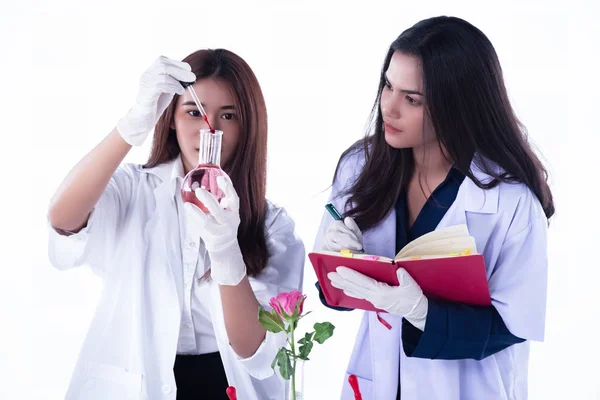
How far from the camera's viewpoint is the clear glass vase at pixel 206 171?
148 centimetres

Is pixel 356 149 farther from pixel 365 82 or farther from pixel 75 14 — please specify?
pixel 75 14

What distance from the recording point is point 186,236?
181 centimetres

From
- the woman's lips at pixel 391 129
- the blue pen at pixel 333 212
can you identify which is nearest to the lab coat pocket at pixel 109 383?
the blue pen at pixel 333 212

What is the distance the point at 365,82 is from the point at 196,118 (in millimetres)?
1194

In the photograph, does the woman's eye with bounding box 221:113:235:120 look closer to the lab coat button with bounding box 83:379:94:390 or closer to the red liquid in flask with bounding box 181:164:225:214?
the red liquid in flask with bounding box 181:164:225:214

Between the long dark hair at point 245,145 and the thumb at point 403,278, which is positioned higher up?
the long dark hair at point 245,145

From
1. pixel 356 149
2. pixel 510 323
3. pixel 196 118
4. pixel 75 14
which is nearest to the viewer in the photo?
pixel 510 323

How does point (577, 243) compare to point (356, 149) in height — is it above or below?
below

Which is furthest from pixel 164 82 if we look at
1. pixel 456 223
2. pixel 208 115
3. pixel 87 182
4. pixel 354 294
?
pixel 456 223

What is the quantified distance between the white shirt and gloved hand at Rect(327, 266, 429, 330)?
15.8 inches

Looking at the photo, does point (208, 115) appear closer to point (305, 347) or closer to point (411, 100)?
point (411, 100)

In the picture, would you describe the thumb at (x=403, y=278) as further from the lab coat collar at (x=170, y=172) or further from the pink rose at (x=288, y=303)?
the lab coat collar at (x=170, y=172)

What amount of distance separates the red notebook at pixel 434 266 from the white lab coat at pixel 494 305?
0.09 meters

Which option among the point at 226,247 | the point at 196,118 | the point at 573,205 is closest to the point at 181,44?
the point at 196,118
